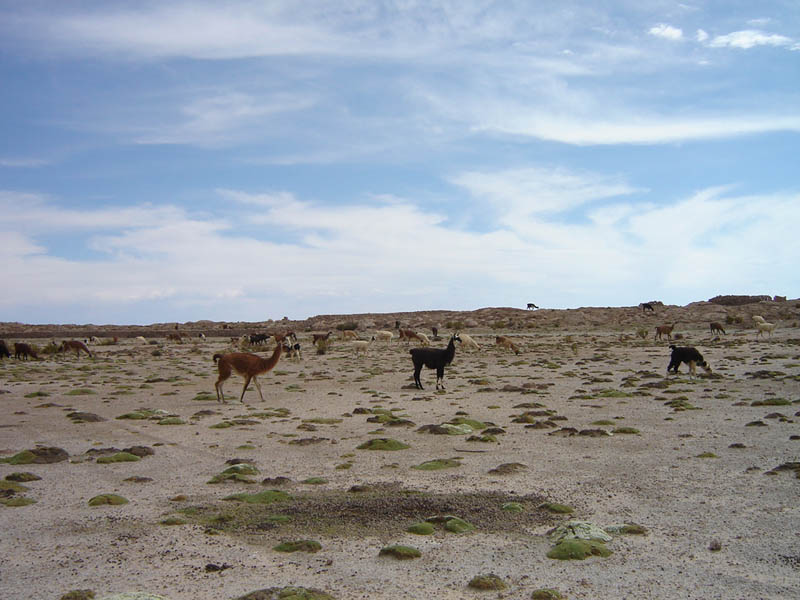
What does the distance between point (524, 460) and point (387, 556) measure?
5754mm

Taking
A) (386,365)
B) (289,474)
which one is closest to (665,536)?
(289,474)

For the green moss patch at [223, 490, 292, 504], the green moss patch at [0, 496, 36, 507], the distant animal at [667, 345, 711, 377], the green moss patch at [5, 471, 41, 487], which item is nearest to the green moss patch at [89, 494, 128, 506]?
the green moss patch at [0, 496, 36, 507]

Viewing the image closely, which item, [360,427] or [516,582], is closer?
[516,582]

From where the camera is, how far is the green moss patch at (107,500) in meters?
9.94

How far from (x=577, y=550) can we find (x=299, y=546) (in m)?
3.22

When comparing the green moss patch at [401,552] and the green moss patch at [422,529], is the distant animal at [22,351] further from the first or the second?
the green moss patch at [401,552]

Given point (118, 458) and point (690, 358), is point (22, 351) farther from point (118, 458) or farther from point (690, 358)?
point (690, 358)

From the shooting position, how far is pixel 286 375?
32.2m

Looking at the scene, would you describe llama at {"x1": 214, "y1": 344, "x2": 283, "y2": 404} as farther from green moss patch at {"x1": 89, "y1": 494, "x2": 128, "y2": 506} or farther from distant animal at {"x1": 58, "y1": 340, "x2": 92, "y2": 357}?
distant animal at {"x1": 58, "y1": 340, "x2": 92, "y2": 357}

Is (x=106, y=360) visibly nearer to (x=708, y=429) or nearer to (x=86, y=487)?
(x=86, y=487)

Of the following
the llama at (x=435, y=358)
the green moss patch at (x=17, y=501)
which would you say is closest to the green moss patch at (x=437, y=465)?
the green moss patch at (x=17, y=501)

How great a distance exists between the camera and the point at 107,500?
32.9ft

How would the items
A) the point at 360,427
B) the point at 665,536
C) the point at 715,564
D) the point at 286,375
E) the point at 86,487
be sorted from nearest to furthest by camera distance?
the point at 715,564 < the point at 665,536 < the point at 86,487 < the point at 360,427 < the point at 286,375

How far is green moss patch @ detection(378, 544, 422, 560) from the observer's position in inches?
298
